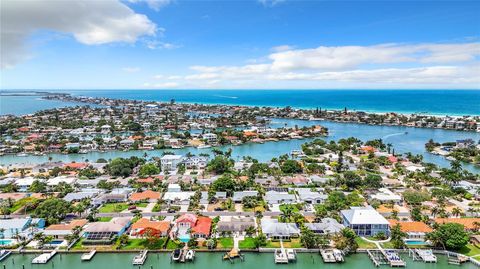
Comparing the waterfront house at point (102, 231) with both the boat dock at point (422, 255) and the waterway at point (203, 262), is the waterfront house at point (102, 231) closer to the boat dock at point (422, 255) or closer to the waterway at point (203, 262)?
the waterway at point (203, 262)

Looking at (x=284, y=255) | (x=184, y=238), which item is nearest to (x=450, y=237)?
(x=284, y=255)

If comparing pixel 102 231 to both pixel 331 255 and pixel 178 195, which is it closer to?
pixel 178 195

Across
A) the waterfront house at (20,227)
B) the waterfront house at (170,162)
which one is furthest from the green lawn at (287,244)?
the waterfront house at (170,162)

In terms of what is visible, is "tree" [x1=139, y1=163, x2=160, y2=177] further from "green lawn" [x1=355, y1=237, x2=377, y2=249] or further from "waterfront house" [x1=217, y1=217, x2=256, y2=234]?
"green lawn" [x1=355, y1=237, x2=377, y2=249]

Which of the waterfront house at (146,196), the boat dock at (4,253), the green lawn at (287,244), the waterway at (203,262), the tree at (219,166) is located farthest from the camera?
the tree at (219,166)

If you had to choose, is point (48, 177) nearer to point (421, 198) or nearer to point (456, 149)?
point (421, 198)

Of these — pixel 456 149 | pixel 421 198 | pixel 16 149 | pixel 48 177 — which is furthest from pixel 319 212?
pixel 16 149
